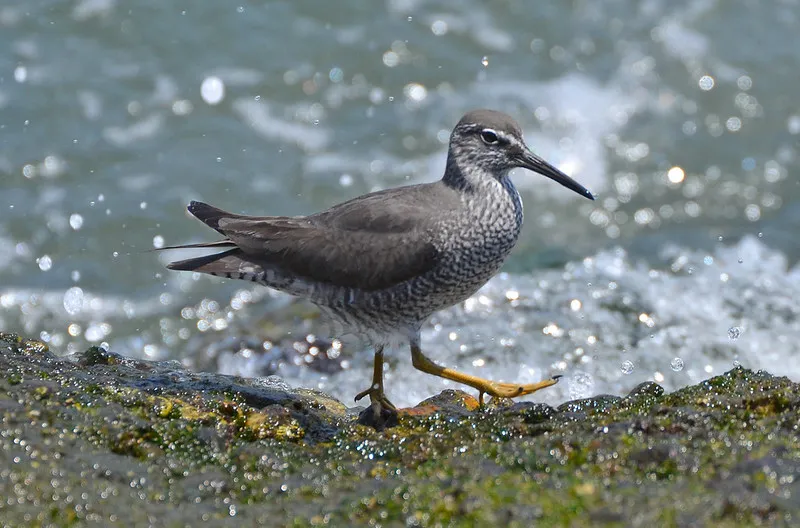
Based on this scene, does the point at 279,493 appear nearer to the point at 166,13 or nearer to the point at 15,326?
the point at 15,326

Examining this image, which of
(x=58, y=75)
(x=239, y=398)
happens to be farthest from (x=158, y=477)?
(x=58, y=75)

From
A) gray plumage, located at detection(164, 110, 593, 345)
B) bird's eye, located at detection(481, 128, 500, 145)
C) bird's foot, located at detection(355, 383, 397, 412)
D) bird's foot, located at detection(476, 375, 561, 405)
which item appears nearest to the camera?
bird's foot, located at detection(355, 383, 397, 412)

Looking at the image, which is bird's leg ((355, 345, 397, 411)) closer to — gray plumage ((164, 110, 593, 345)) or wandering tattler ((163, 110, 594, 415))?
wandering tattler ((163, 110, 594, 415))

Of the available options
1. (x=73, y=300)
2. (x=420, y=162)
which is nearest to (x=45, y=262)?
(x=73, y=300)

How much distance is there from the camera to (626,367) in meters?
7.90

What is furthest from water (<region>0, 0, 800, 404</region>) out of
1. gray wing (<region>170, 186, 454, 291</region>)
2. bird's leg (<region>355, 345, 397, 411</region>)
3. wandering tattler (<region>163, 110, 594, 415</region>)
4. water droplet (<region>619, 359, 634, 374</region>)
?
gray wing (<region>170, 186, 454, 291</region>)

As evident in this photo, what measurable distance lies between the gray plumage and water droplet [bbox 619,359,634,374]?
2.31m

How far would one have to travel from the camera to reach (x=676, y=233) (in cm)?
1094

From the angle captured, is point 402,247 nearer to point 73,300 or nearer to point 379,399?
point 379,399

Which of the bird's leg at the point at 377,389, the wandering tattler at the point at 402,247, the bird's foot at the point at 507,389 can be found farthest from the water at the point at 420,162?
the wandering tattler at the point at 402,247

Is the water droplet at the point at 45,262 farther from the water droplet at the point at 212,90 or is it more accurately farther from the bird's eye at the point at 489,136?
the bird's eye at the point at 489,136

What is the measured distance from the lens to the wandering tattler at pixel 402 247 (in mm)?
5723

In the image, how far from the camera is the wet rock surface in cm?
334

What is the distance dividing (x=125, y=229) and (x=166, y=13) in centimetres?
384
